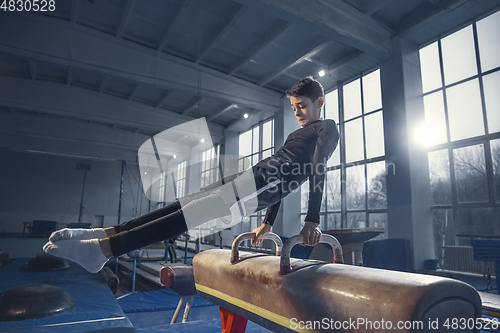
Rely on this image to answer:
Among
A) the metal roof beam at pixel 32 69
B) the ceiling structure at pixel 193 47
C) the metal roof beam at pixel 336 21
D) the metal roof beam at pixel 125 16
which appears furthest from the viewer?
the metal roof beam at pixel 32 69

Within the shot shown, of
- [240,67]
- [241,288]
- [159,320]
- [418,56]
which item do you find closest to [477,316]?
[241,288]

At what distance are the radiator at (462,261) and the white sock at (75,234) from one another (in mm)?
6201

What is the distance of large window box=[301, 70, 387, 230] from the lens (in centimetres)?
707

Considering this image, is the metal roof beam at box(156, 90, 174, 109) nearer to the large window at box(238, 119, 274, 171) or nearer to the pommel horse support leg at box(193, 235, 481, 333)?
the large window at box(238, 119, 274, 171)

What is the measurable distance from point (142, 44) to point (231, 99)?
2.70 meters

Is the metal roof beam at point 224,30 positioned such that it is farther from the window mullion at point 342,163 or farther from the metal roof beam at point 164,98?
the window mullion at point 342,163

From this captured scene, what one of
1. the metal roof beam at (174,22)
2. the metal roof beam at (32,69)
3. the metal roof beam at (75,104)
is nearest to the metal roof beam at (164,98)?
the metal roof beam at (75,104)

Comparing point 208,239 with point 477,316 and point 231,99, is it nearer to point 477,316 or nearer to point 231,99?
point 231,99

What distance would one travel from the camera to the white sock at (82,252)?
129 centimetres

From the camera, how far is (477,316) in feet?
3.03

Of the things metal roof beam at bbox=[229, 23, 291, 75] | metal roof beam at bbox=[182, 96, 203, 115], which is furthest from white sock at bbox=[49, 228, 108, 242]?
metal roof beam at bbox=[182, 96, 203, 115]

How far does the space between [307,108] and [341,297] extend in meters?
1.21

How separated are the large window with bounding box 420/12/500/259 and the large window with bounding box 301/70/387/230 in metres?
1.06

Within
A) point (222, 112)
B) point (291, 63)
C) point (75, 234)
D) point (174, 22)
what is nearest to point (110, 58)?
point (174, 22)
